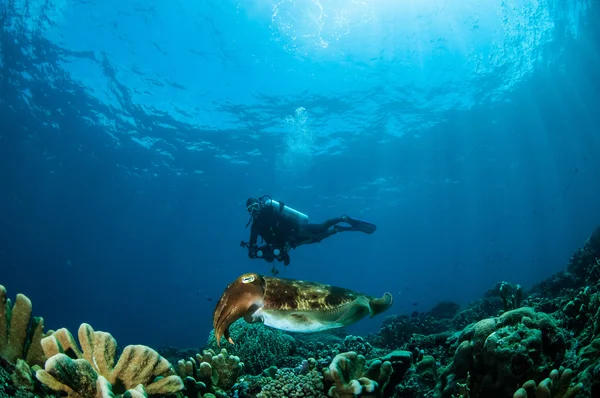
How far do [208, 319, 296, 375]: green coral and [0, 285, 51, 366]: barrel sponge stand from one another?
14.9 ft

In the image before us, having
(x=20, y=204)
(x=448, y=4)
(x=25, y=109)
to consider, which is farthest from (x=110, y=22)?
(x=20, y=204)

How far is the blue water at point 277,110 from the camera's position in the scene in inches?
903

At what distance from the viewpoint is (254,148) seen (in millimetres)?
35375

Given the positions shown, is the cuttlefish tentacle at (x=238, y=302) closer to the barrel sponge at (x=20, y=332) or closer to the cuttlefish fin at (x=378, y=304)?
the cuttlefish fin at (x=378, y=304)

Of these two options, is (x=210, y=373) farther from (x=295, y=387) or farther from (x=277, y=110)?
(x=277, y=110)

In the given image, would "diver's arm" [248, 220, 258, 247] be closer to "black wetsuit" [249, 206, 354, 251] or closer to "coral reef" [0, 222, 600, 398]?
"black wetsuit" [249, 206, 354, 251]

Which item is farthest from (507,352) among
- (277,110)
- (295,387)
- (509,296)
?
(277,110)

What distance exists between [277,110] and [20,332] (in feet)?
94.7

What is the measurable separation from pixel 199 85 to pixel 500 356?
28.6m

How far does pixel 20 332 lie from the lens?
281 centimetres

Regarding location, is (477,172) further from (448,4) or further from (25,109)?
(25,109)

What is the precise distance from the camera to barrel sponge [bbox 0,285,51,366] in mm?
2729

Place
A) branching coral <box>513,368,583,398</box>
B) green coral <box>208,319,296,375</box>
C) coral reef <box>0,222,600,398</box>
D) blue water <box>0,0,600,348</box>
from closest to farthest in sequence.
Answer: coral reef <box>0,222,600,398</box>
branching coral <box>513,368,583,398</box>
green coral <box>208,319,296,375</box>
blue water <box>0,0,600,348</box>

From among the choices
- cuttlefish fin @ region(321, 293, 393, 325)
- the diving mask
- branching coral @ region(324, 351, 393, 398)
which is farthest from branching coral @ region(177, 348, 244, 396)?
the diving mask
